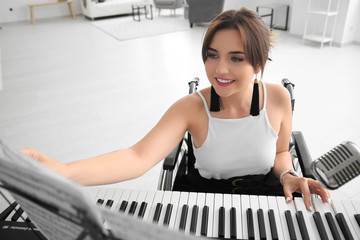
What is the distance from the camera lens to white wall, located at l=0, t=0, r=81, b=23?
893cm

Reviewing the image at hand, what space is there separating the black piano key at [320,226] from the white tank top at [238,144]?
38cm

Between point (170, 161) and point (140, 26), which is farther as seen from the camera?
point (140, 26)

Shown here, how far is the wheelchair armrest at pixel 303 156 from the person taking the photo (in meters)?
1.21

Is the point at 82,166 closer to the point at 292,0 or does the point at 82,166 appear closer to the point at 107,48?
the point at 107,48

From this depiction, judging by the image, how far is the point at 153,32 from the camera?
7039 millimetres

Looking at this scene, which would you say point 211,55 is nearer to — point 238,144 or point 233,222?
point 238,144

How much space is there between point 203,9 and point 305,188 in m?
6.60

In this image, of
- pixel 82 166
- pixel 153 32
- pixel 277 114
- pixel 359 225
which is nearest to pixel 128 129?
pixel 277 114

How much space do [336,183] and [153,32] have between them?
6708 mm

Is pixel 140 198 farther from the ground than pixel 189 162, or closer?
farther from the ground

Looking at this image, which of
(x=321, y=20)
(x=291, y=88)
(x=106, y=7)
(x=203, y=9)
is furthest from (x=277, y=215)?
(x=106, y=7)

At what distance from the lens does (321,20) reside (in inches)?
229

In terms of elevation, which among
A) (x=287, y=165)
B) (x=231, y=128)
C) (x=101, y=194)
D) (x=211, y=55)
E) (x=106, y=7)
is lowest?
(x=106, y=7)

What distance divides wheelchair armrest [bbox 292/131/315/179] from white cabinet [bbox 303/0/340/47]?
4734mm
